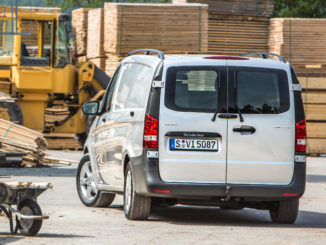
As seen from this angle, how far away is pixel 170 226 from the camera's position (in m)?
9.63

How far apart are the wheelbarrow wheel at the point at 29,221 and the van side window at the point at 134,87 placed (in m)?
2.07

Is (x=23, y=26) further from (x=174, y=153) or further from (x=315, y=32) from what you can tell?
(x=174, y=153)

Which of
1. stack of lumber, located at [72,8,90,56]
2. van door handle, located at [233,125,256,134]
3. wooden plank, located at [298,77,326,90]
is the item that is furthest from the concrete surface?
stack of lumber, located at [72,8,90,56]

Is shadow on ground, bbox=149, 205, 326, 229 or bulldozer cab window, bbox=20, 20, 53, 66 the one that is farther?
bulldozer cab window, bbox=20, 20, 53, 66

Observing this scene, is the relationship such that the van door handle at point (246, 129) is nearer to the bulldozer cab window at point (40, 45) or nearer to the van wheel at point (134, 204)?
the van wheel at point (134, 204)

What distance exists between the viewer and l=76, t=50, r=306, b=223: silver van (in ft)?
31.7

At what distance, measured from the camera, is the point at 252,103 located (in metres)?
9.92

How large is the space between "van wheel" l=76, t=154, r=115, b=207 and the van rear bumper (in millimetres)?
1894

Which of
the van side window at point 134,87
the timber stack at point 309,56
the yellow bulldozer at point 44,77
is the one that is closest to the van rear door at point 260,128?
the van side window at point 134,87

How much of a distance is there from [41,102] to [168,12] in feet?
14.3

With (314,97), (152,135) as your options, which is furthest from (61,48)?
(152,135)

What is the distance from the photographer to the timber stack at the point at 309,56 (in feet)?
83.6

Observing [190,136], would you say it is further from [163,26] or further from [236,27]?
[236,27]

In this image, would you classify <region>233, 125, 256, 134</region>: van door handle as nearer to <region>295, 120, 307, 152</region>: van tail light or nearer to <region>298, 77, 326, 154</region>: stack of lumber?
<region>295, 120, 307, 152</region>: van tail light
